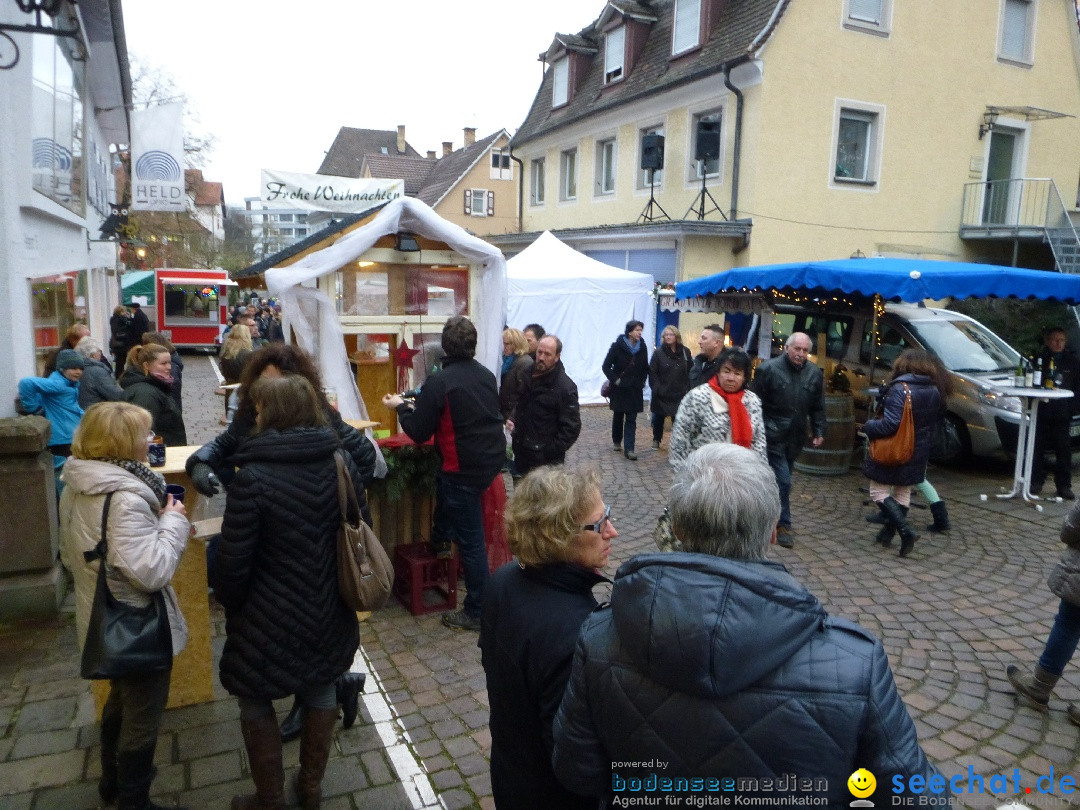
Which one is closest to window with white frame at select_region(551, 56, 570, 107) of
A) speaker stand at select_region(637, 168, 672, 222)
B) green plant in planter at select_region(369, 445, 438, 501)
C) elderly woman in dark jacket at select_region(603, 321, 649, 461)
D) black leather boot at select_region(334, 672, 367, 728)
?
speaker stand at select_region(637, 168, 672, 222)

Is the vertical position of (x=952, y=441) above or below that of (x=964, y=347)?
below

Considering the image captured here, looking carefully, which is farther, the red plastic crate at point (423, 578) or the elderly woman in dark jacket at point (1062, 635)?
the red plastic crate at point (423, 578)

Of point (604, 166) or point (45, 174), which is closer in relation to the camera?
point (45, 174)

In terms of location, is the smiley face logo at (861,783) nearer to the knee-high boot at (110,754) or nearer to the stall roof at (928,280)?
the knee-high boot at (110,754)

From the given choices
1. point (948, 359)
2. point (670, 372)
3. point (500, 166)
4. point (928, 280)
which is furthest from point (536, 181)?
point (928, 280)

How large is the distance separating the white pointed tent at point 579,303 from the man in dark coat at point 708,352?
16.9ft

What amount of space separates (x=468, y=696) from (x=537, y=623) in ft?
7.62

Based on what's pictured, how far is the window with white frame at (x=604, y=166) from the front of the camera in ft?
64.5

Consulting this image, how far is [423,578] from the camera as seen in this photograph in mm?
5047

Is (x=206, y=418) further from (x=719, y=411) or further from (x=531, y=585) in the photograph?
(x=531, y=585)

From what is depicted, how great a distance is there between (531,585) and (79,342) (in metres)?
6.87

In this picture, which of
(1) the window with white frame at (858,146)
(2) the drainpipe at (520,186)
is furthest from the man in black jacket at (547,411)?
(2) the drainpipe at (520,186)

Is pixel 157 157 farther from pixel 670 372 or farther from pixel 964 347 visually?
pixel 964 347

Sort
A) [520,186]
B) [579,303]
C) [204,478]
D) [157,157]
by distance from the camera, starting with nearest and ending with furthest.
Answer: [204,478] → [157,157] → [579,303] → [520,186]
